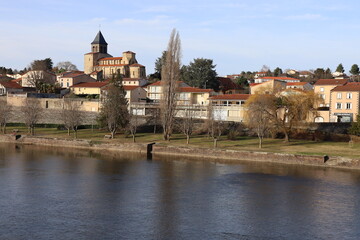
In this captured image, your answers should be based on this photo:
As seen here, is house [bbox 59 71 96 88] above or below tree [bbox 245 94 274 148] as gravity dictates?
above

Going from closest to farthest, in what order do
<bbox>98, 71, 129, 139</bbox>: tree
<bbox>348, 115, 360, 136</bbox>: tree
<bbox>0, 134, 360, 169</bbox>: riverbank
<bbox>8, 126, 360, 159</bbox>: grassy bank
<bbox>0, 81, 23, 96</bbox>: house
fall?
1. <bbox>0, 134, 360, 169</bbox>: riverbank
2. <bbox>8, 126, 360, 159</bbox>: grassy bank
3. <bbox>348, 115, 360, 136</bbox>: tree
4. <bbox>98, 71, 129, 139</bbox>: tree
5. <bbox>0, 81, 23, 96</bbox>: house

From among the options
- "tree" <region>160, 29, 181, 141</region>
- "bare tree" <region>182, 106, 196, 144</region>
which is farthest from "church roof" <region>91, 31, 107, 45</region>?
"tree" <region>160, 29, 181, 141</region>

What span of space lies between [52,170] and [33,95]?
46179 millimetres

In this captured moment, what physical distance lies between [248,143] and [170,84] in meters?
12.9

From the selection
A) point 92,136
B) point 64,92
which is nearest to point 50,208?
point 92,136

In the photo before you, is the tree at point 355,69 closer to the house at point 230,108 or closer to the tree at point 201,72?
the tree at point 201,72

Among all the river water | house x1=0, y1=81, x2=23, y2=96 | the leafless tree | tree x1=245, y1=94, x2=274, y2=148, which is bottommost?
the river water

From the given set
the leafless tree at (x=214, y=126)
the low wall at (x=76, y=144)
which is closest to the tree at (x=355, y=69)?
the leafless tree at (x=214, y=126)

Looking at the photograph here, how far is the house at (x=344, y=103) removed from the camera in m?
64.2

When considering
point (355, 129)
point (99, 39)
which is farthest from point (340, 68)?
point (355, 129)

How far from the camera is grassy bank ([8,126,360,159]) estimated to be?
47031 millimetres

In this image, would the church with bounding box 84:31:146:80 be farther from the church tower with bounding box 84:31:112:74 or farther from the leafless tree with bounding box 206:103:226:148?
the leafless tree with bounding box 206:103:226:148

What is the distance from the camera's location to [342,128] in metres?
56.2

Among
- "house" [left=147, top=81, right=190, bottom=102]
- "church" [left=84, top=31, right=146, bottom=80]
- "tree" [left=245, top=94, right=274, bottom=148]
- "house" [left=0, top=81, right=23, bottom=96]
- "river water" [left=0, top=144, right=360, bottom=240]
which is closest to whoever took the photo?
"river water" [left=0, top=144, right=360, bottom=240]
